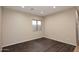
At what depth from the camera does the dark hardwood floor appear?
1.10 metres

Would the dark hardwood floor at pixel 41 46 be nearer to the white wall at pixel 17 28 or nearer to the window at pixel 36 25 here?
the white wall at pixel 17 28

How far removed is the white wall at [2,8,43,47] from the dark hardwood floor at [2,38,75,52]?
0.09m

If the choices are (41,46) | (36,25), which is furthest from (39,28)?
(41,46)

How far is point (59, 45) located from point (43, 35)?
396 millimetres

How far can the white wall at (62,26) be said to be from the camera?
3.61ft

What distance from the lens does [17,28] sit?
3.76 feet

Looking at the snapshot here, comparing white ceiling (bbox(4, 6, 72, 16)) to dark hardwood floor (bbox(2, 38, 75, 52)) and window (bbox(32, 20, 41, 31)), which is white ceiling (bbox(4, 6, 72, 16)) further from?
dark hardwood floor (bbox(2, 38, 75, 52))

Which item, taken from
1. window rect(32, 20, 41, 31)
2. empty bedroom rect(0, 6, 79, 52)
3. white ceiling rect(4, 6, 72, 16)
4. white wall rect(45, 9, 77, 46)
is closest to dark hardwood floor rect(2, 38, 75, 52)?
empty bedroom rect(0, 6, 79, 52)

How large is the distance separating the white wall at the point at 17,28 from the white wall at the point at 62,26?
0.19m

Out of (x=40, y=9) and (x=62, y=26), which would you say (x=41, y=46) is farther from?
(x=40, y=9)

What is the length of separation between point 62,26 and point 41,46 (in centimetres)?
60
